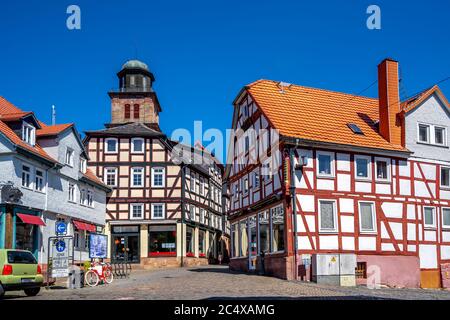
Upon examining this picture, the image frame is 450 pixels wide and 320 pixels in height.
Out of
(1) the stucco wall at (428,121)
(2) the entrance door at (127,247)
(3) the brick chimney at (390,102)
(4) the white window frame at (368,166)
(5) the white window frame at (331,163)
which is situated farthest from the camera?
(2) the entrance door at (127,247)

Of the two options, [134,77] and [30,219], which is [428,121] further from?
[134,77]

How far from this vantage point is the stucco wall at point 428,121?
103 feet

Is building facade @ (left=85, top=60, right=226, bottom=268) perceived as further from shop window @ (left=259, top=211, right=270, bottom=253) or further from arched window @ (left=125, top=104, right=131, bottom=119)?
shop window @ (left=259, top=211, right=270, bottom=253)

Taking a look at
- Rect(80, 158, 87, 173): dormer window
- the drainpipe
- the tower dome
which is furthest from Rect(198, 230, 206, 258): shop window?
the drainpipe

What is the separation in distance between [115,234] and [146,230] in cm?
261

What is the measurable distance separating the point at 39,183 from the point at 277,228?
43.6 ft

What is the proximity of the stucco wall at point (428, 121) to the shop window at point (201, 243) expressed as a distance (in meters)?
27.0

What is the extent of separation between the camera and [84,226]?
38.3 meters

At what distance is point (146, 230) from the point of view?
4925cm

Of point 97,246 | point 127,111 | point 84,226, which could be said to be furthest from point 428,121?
point 127,111

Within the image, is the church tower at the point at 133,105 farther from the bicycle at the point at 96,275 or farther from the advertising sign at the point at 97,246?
the bicycle at the point at 96,275

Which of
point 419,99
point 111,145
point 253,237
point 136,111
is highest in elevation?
point 136,111

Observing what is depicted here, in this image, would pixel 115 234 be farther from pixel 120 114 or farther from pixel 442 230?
pixel 442 230

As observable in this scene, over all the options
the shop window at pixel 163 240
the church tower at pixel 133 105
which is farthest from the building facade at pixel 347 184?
the church tower at pixel 133 105
